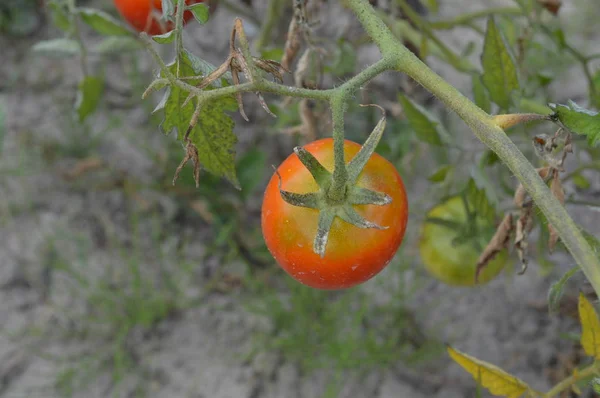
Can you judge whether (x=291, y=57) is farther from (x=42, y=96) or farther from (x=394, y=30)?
(x=42, y=96)

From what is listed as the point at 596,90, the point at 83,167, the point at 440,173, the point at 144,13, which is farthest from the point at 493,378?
the point at 83,167

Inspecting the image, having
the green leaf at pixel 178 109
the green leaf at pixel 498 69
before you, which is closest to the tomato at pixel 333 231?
the green leaf at pixel 178 109

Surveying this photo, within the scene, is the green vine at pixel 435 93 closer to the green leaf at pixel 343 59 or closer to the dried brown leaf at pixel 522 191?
the dried brown leaf at pixel 522 191

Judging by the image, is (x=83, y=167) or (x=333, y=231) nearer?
(x=333, y=231)

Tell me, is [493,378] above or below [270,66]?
below

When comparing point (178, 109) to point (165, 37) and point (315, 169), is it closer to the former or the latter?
point (165, 37)

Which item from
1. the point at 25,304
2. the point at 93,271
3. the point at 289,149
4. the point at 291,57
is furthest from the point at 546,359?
the point at 25,304

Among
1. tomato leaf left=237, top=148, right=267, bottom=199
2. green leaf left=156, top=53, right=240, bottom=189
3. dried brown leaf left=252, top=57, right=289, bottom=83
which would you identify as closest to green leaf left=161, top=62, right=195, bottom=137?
green leaf left=156, top=53, right=240, bottom=189
